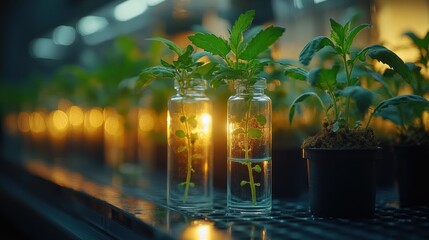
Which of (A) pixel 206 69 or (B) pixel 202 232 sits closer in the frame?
(B) pixel 202 232

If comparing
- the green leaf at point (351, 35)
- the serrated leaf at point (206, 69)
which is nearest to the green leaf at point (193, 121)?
the serrated leaf at point (206, 69)

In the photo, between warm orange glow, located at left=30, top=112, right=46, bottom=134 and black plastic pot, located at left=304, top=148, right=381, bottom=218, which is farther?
warm orange glow, located at left=30, top=112, right=46, bottom=134

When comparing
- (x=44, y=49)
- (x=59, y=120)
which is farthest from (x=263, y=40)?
(x=44, y=49)

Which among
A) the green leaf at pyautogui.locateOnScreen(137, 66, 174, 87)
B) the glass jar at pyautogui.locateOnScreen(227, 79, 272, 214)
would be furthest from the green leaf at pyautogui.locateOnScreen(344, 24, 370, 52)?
the green leaf at pyautogui.locateOnScreen(137, 66, 174, 87)

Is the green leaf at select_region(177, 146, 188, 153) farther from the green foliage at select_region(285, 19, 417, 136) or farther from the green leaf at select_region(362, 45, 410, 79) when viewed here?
the green leaf at select_region(362, 45, 410, 79)

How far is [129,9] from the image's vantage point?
332 cm

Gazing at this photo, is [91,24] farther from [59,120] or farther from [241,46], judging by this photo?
[241,46]

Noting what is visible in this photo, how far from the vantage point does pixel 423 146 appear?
1.46 m

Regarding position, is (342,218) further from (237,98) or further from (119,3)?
(119,3)

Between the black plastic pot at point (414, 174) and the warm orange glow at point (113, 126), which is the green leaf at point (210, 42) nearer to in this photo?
the black plastic pot at point (414, 174)

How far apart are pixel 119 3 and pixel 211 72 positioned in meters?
2.13

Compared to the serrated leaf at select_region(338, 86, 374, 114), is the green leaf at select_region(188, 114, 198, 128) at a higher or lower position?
lower

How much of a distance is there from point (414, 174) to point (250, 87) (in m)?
0.56

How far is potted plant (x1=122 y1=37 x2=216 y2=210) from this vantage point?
4.62 ft
